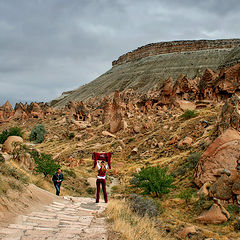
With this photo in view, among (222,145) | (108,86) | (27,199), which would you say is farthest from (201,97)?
(108,86)

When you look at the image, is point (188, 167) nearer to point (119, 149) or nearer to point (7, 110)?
point (119, 149)

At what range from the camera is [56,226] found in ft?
13.6

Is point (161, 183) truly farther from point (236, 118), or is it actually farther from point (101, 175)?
point (236, 118)

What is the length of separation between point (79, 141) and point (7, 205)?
2275 cm

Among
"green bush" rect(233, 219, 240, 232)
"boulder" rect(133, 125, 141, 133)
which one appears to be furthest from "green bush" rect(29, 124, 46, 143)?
"green bush" rect(233, 219, 240, 232)

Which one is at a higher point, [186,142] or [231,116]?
[231,116]

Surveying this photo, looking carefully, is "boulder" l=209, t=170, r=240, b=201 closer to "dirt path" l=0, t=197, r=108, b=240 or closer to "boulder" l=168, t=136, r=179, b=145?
"dirt path" l=0, t=197, r=108, b=240

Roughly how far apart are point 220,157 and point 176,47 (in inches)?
3649

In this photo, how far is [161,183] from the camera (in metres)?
9.37

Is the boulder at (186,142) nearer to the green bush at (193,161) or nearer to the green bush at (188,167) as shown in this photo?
the green bush at (188,167)

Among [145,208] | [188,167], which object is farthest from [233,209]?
[188,167]

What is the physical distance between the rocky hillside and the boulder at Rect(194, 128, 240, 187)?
51.0 m

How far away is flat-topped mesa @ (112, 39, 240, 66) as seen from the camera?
84.8 m

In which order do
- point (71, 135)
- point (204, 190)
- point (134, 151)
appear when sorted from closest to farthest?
point (204, 190), point (134, 151), point (71, 135)
